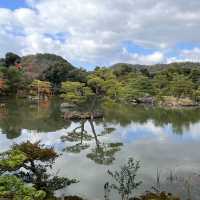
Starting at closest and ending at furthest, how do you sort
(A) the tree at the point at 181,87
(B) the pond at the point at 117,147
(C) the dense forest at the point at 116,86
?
1. (B) the pond at the point at 117,147
2. (C) the dense forest at the point at 116,86
3. (A) the tree at the point at 181,87

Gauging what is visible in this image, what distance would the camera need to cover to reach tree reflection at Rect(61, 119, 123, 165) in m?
13.4

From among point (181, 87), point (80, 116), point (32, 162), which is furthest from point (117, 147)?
point (181, 87)

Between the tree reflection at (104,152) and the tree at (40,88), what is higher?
the tree at (40,88)

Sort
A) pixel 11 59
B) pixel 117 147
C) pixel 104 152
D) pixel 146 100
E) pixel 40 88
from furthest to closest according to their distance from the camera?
pixel 11 59
pixel 40 88
pixel 146 100
pixel 117 147
pixel 104 152

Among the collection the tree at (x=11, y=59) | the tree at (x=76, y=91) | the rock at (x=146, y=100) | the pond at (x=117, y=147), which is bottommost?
the pond at (x=117, y=147)

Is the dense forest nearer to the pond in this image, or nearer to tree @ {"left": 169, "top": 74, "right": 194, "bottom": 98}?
tree @ {"left": 169, "top": 74, "right": 194, "bottom": 98}

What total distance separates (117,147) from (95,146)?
104cm

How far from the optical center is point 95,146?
1596cm

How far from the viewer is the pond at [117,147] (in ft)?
33.7

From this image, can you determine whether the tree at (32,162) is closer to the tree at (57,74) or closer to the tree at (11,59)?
the tree at (57,74)

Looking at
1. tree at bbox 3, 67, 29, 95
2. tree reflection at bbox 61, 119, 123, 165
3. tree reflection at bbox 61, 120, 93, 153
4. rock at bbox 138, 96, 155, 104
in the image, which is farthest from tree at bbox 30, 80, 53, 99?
tree reflection at bbox 61, 119, 123, 165

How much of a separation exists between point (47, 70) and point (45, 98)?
25.0 feet

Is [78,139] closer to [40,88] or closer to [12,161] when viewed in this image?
[12,161]

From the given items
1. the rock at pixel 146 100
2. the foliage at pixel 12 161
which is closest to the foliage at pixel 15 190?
the foliage at pixel 12 161
